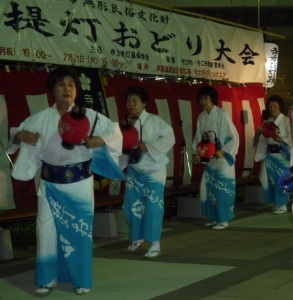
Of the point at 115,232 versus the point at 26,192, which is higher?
the point at 26,192

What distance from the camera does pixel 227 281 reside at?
6645 millimetres

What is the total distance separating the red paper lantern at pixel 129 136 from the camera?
791cm

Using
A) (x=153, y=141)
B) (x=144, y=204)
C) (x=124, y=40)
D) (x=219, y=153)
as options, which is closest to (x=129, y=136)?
(x=153, y=141)

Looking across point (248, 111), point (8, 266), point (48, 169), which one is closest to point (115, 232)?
point (8, 266)

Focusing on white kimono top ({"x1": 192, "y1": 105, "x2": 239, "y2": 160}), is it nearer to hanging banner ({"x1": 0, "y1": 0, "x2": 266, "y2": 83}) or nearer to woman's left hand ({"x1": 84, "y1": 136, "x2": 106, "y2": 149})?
hanging banner ({"x1": 0, "y1": 0, "x2": 266, "y2": 83})

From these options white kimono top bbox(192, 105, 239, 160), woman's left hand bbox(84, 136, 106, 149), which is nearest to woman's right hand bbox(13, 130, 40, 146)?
woman's left hand bbox(84, 136, 106, 149)

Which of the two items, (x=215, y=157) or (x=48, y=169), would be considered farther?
(x=215, y=157)

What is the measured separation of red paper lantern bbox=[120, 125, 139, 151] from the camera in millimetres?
A: 7910

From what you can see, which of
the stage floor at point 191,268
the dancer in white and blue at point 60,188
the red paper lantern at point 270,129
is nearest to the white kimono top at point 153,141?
the stage floor at point 191,268

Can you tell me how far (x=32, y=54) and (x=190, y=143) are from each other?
12.9ft

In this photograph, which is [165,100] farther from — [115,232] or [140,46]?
[115,232]

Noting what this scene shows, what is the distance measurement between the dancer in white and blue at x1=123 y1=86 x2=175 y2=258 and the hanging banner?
1.53 meters

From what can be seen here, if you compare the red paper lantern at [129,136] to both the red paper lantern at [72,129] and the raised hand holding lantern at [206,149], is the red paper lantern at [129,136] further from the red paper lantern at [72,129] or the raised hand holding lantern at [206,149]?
the raised hand holding lantern at [206,149]

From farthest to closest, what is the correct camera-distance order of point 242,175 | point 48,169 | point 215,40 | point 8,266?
point 242,175, point 215,40, point 8,266, point 48,169
